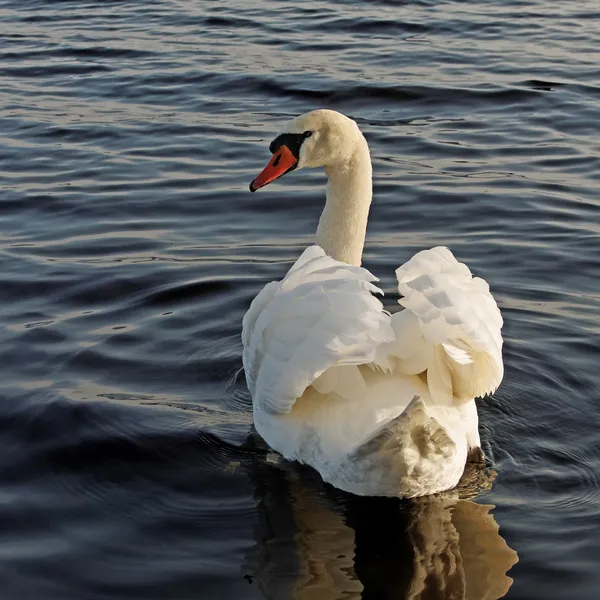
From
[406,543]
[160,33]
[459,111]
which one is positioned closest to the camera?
[406,543]

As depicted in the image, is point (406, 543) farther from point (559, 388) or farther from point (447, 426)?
point (559, 388)

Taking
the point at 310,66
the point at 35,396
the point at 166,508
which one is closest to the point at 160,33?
the point at 310,66

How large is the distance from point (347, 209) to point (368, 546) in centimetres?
205

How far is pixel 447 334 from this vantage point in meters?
4.71

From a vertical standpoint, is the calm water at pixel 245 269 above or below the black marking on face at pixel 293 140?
below

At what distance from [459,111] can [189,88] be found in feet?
10.1

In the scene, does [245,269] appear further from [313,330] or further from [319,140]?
[313,330]

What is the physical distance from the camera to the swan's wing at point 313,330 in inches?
185

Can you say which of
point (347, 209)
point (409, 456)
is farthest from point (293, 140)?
point (409, 456)

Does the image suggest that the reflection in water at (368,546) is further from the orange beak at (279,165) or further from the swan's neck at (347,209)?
the orange beak at (279,165)

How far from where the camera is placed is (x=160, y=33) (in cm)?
1614

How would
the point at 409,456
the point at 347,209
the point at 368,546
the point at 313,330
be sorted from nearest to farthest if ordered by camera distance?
the point at 409,456 → the point at 313,330 → the point at 368,546 → the point at 347,209

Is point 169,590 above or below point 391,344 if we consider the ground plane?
below

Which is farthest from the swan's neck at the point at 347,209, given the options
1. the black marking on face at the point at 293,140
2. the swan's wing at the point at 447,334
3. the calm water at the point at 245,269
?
the swan's wing at the point at 447,334
